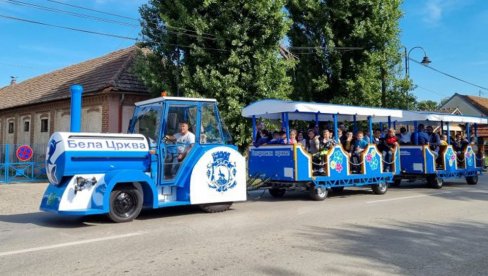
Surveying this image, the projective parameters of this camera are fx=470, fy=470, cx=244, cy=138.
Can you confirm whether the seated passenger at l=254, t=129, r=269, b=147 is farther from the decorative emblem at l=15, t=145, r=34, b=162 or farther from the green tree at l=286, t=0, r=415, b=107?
the decorative emblem at l=15, t=145, r=34, b=162

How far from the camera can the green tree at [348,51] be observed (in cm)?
2175

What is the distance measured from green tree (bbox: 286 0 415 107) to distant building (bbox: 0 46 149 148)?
8042mm

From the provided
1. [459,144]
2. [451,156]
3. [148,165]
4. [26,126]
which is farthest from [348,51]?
[26,126]

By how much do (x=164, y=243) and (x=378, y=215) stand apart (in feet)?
15.8

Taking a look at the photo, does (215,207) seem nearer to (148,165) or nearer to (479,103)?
(148,165)

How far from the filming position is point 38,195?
14234 millimetres

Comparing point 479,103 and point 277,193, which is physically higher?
point 479,103

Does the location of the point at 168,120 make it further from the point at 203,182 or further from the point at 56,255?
the point at 56,255

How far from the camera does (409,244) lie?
22.8ft

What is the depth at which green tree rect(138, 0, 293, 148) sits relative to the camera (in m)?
16.4

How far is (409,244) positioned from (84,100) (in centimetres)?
1777

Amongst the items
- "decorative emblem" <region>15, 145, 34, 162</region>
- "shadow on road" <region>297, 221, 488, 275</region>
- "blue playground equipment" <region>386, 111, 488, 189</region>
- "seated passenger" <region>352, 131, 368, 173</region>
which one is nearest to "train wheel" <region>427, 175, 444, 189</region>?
"blue playground equipment" <region>386, 111, 488, 189</region>

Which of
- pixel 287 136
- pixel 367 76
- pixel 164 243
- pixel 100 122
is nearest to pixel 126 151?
pixel 164 243

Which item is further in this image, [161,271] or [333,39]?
[333,39]
